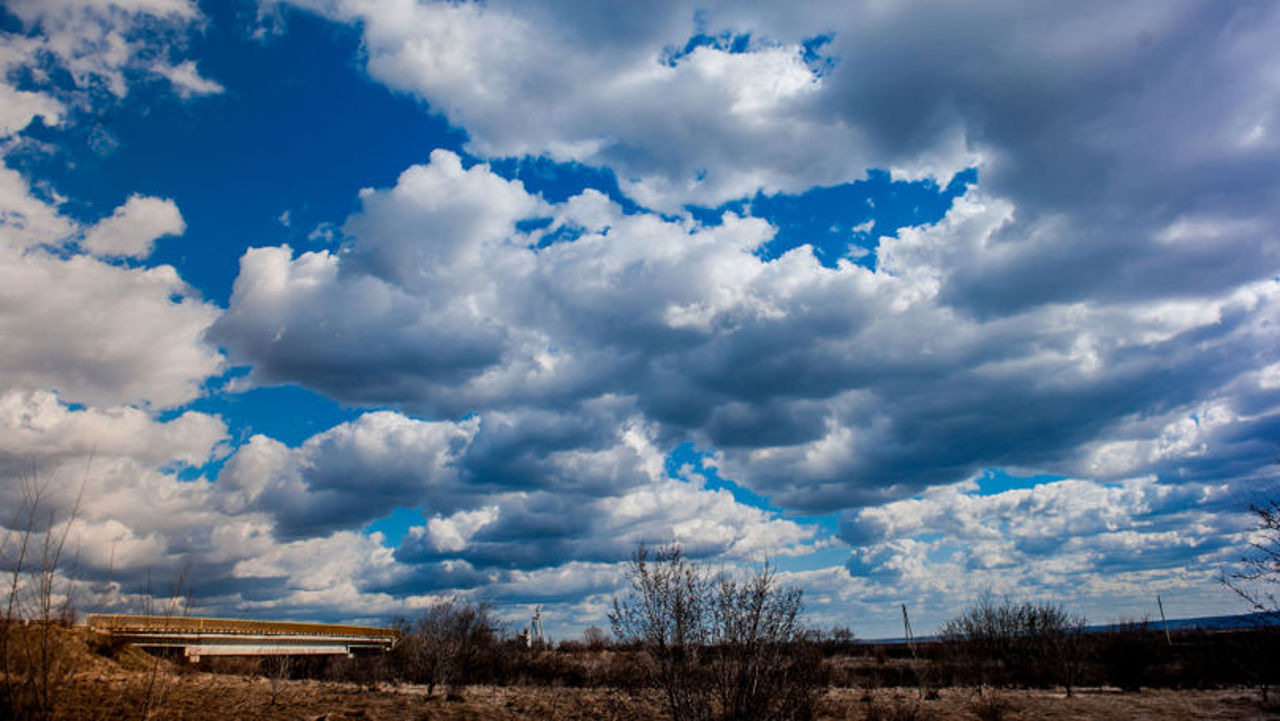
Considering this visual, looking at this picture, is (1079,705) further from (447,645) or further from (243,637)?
(243,637)

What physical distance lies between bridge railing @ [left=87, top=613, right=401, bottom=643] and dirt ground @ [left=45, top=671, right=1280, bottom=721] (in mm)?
8645

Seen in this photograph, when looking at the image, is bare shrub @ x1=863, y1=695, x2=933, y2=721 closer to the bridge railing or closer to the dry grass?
the dry grass

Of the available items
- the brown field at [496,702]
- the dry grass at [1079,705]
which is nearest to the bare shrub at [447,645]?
the brown field at [496,702]

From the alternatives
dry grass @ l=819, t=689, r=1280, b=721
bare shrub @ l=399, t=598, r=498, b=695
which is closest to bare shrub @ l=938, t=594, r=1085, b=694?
dry grass @ l=819, t=689, r=1280, b=721

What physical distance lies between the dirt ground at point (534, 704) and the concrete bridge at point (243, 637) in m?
11.4

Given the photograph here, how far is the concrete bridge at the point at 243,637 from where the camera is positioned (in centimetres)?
4112

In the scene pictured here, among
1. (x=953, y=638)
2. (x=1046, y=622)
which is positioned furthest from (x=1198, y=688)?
(x=953, y=638)

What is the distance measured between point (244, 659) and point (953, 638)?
61.5 m

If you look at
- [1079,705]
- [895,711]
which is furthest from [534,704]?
[1079,705]

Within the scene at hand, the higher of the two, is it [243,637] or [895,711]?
[243,637]

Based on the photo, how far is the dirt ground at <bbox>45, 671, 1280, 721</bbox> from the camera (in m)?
25.4

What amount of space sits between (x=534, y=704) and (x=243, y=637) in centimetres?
3231

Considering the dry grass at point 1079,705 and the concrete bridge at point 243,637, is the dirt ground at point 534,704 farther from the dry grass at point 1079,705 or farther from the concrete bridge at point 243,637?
the concrete bridge at point 243,637

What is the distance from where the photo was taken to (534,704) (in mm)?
35656
